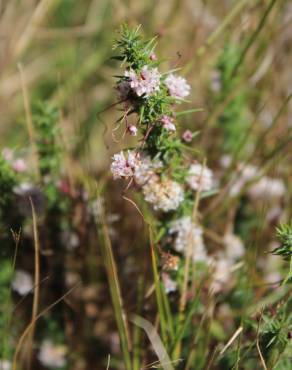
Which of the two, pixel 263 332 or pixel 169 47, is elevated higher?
pixel 169 47

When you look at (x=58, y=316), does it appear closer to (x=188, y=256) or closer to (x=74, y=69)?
(x=188, y=256)

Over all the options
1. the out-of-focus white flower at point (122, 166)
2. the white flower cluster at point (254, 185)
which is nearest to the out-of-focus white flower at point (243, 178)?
the white flower cluster at point (254, 185)

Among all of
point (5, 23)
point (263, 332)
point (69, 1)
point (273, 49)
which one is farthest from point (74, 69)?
point (263, 332)

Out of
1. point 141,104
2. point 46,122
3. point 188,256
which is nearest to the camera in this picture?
point 141,104

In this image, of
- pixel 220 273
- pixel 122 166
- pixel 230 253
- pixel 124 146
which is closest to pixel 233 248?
pixel 230 253

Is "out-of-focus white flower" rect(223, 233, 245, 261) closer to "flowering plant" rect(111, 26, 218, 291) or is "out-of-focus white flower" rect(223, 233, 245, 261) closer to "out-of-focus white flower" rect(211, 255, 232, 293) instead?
"out-of-focus white flower" rect(211, 255, 232, 293)
